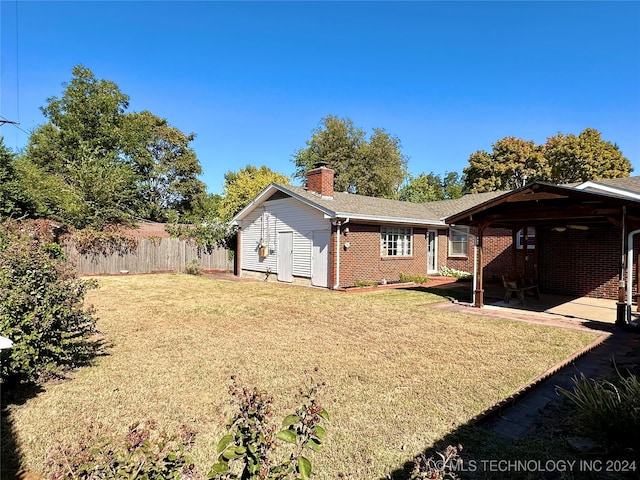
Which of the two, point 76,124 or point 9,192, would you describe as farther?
point 76,124

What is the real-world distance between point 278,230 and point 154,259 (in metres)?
7.82

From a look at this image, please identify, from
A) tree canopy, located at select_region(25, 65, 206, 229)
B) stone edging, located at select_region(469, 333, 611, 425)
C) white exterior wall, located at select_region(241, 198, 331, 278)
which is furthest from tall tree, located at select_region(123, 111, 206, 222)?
stone edging, located at select_region(469, 333, 611, 425)

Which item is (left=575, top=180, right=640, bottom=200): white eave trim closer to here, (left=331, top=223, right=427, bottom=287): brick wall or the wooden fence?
(left=331, top=223, right=427, bottom=287): brick wall

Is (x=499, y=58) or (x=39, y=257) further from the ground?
(x=499, y=58)

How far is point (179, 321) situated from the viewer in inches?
332

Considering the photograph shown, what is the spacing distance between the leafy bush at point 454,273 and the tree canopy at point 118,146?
22.4m

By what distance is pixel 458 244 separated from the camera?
18.6m

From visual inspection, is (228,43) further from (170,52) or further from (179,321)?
(179,321)

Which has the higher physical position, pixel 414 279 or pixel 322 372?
pixel 414 279

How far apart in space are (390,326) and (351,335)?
120 centimetres

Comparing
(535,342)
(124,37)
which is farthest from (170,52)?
(535,342)

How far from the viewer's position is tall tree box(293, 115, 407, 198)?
39.2 metres

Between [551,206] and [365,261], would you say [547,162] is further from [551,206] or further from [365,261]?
[551,206]

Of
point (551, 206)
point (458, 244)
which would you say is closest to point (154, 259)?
point (458, 244)
